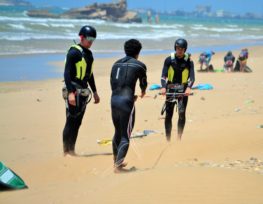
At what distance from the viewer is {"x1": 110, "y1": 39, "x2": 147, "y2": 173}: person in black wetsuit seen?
6.13 metres

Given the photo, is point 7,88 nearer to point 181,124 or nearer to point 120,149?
point 181,124

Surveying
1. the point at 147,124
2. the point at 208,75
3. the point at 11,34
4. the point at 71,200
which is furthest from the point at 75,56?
the point at 11,34

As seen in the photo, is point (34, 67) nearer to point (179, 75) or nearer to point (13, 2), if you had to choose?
point (179, 75)

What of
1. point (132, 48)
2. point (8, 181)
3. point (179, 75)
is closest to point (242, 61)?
point (179, 75)

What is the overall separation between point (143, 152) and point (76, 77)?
158cm

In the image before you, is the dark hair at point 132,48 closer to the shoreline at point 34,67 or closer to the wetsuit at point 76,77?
the wetsuit at point 76,77

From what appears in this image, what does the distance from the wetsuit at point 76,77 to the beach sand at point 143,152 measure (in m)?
0.52

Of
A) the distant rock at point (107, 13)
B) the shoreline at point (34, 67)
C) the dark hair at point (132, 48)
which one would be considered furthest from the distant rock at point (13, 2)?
the dark hair at point (132, 48)

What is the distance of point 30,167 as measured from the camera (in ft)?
23.3

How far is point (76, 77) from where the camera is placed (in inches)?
280

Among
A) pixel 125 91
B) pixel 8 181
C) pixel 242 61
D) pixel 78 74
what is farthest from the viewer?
pixel 242 61

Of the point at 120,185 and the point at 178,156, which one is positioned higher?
the point at 120,185

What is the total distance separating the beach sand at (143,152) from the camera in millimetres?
4566

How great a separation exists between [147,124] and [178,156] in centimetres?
334
